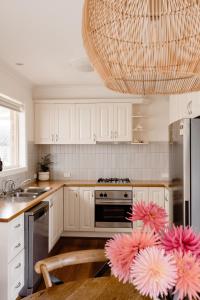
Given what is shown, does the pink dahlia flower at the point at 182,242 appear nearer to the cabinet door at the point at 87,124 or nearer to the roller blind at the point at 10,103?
the roller blind at the point at 10,103

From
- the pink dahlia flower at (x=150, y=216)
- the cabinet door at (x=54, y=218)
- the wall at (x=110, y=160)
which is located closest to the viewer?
the pink dahlia flower at (x=150, y=216)

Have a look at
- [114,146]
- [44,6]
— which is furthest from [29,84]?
[44,6]

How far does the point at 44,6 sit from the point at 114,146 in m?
3.02

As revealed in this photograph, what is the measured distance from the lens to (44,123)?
4688mm

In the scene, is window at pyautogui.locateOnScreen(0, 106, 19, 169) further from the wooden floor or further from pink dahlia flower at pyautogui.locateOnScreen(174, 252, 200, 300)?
pink dahlia flower at pyautogui.locateOnScreen(174, 252, 200, 300)

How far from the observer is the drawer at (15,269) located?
2.38 meters

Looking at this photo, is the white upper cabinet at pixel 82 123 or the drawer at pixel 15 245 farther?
the white upper cabinet at pixel 82 123

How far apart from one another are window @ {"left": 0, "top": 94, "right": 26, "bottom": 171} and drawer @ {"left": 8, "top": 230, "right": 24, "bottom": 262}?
1.50m

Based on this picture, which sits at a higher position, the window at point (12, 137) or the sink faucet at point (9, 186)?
the window at point (12, 137)

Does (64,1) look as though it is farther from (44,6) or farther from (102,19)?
(102,19)

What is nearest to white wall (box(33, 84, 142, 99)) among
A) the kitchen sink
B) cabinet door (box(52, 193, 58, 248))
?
the kitchen sink

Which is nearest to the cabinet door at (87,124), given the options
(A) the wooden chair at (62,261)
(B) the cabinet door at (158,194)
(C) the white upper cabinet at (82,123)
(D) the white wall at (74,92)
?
(C) the white upper cabinet at (82,123)

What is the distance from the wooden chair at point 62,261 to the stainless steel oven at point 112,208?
264 cm

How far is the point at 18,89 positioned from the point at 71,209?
2.02 m
